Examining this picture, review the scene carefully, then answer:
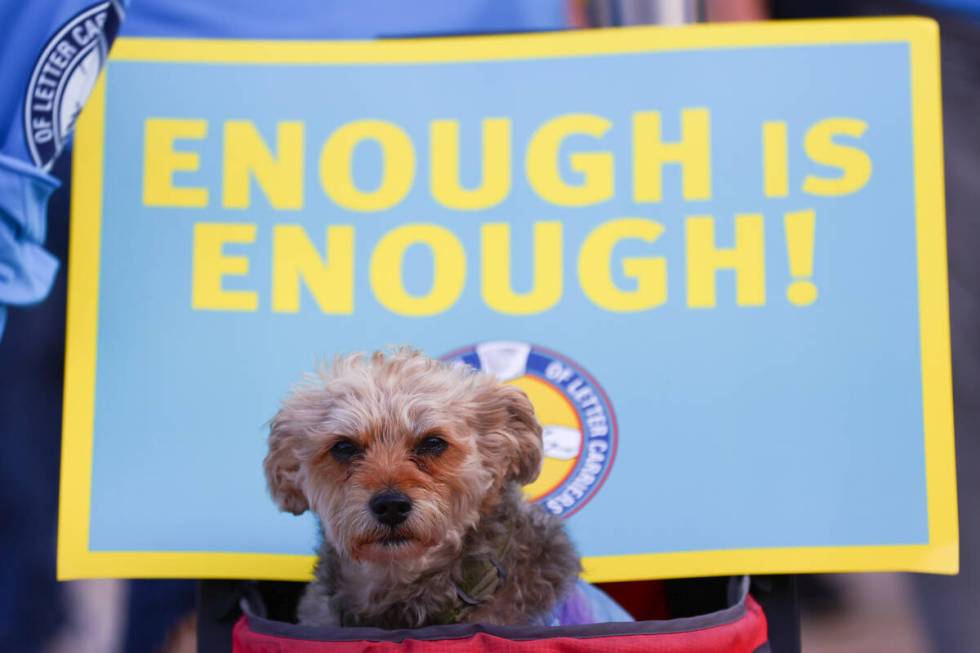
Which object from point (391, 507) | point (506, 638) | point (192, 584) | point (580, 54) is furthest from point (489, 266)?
point (192, 584)

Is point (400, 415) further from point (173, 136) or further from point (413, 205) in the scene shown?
point (173, 136)

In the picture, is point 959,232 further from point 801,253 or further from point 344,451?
point 344,451

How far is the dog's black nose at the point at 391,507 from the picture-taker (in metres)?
1.59

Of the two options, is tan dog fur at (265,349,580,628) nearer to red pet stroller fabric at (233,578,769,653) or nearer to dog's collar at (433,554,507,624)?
dog's collar at (433,554,507,624)

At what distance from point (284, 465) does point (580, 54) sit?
1.13 metres

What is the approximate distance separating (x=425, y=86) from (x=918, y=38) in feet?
3.58

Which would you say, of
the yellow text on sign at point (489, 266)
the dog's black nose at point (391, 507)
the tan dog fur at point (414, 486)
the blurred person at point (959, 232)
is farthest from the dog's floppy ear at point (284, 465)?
the blurred person at point (959, 232)

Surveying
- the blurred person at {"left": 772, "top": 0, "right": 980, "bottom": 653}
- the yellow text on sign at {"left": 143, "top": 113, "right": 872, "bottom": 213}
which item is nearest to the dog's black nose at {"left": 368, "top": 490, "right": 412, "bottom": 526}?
the yellow text on sign at {"left": 143, "top": 113, "right": 872, "bottom": 213}

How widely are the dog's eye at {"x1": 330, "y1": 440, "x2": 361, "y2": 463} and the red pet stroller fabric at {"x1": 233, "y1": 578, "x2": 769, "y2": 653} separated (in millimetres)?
277

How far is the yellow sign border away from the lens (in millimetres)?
2078

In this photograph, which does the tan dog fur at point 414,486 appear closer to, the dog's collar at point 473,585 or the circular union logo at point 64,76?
the dog's collar at point 473,585

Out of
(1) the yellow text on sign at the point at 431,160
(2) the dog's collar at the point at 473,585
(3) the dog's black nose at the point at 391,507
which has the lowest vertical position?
(2) the dog's collar at the point at 473,585

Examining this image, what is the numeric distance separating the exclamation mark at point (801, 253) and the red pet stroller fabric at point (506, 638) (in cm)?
78

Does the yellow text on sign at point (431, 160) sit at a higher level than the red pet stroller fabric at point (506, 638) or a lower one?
higher
